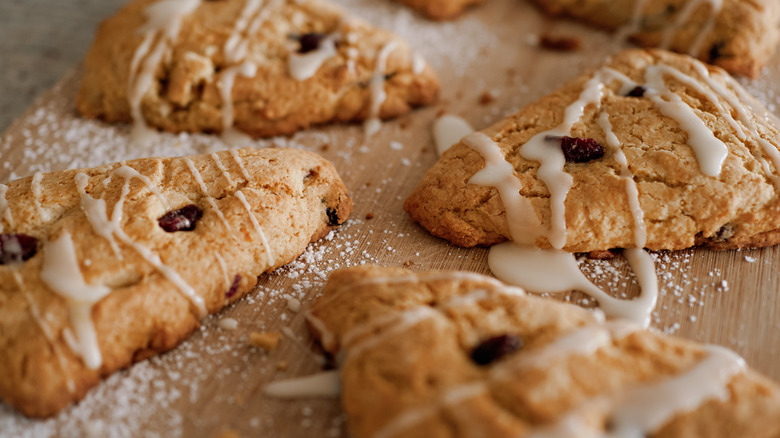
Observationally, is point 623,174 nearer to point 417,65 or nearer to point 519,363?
point 519,363

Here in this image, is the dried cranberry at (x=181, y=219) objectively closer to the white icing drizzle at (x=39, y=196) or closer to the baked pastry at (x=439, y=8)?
the white icing drizzle at (x=39, y=196)

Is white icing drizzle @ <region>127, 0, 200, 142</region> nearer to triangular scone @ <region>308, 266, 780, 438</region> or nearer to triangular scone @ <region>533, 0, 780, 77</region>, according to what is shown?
triangular scone @ <region>308, 266, 780, 438</region>

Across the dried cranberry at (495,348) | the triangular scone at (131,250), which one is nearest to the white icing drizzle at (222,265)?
the triangular scone at (131,250)

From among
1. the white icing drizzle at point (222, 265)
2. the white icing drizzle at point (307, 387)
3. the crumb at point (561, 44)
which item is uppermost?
the crumb at point (561, 44)

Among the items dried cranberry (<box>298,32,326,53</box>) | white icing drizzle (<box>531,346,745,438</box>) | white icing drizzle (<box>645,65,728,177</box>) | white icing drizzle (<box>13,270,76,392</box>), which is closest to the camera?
white icing drizzle (<box>531,346,745,438</box>)

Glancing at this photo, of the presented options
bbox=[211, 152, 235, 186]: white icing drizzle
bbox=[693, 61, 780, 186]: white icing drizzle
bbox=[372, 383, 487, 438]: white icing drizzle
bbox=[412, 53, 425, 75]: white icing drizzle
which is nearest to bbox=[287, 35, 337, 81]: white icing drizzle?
bbox=[412, 53, 425, 75]: white icing drizzle

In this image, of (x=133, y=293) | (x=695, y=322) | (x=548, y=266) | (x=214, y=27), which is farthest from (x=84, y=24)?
(x=695, y=322)
